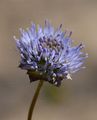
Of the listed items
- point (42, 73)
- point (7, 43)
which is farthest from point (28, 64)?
point (7, 43)

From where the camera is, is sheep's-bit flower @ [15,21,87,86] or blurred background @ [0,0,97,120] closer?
sheep's-bit flower @ [15,21,87,86]

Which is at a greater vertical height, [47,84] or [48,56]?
[48,56]

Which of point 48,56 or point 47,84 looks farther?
point 47,84

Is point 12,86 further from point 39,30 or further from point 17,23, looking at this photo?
point 39,30

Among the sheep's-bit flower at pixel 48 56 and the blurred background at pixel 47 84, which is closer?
the sheep's-bit flower at pixel 48 56
